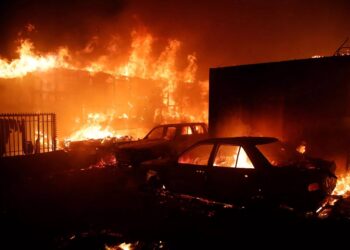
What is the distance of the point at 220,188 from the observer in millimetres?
6117

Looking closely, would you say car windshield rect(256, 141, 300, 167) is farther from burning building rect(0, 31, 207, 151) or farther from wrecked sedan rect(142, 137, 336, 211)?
burning building rect(0, 31, 207, 151)

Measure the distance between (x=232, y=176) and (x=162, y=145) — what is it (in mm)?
6024

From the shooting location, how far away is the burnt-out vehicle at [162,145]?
11414 mm

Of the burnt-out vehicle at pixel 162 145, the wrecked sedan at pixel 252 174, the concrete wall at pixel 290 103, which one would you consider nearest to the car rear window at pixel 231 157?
the wrecked sedan at pixel 252 174

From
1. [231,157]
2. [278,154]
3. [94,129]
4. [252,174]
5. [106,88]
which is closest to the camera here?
[252,174]

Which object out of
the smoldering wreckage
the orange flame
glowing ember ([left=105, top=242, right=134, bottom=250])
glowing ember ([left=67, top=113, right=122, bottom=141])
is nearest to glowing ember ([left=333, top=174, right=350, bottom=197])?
the smoldering wreckage

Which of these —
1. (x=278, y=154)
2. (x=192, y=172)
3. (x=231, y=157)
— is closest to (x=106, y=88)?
(x=192, y=172)

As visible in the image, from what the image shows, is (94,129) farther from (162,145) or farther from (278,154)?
(278,154)

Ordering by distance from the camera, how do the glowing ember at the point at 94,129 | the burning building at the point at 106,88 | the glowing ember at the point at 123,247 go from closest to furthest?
the glowing ember at the point at 123,247
the burning building at the point at 106,88
the glowing ember at the point at 94,129

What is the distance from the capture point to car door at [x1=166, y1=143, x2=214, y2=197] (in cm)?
648

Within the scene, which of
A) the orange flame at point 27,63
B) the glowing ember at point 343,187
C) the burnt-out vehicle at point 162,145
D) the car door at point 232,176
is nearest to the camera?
the car door at point 232,176

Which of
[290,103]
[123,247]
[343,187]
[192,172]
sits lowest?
[123,247]

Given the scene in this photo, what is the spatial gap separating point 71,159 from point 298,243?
36.6 ft

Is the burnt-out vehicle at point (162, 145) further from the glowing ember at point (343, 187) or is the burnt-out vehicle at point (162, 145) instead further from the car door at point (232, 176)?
the glowing ember at point (343, 187)
